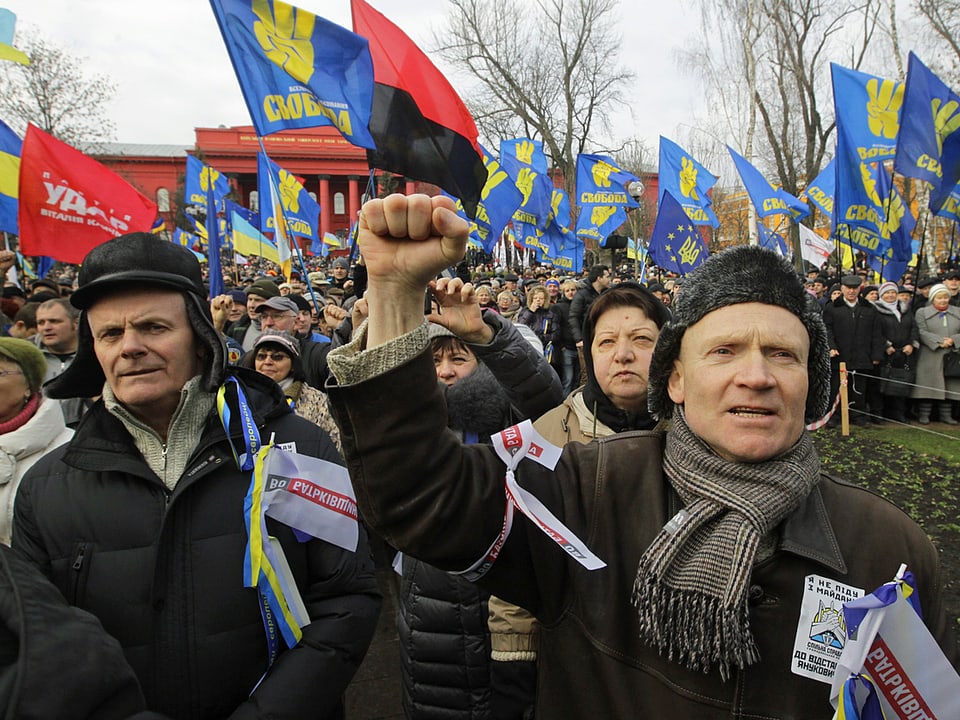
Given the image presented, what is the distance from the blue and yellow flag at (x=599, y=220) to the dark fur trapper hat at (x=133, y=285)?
10552 mm

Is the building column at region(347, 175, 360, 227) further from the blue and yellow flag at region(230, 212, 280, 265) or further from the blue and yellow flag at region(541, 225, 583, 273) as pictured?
the blue and yellow flag at region(230, 212, 280, 265)

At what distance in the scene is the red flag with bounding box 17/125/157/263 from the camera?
511cm

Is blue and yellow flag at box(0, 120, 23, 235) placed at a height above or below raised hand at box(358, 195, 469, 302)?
above

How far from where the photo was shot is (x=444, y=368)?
9.49ft

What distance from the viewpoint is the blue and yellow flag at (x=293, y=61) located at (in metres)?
4.02

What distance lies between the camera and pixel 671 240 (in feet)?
27.8

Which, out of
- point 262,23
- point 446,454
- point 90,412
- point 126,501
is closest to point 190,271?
point 90,412

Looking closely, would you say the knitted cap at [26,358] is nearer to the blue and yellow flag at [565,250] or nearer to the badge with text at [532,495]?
the badge with text at [532,495]

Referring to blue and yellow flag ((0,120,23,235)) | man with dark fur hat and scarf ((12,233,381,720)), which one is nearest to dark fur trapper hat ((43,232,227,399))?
man with dark fur hat and scarf ((12,233,381,720))

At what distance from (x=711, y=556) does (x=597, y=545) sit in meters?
0.23

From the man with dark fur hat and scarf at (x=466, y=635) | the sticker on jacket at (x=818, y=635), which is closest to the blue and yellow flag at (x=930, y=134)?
the man with dark fur hat and scarf at (x=466, y=635)

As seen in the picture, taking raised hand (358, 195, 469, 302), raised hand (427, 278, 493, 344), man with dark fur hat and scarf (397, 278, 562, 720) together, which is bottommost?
man with dark fur hat and scarf (397, 278, 562, 720)

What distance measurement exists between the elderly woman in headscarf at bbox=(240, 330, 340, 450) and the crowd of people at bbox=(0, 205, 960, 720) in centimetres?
125

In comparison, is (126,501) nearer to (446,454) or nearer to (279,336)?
(446,454)
